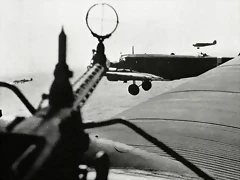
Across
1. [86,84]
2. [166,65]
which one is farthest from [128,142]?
[166,65]

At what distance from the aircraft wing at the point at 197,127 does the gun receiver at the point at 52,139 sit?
231cm

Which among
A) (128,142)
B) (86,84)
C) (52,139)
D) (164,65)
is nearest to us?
(52,139)

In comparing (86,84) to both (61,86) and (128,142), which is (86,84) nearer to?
(61,86)

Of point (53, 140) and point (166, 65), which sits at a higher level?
point (53, 140)

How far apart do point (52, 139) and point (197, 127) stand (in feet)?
14.6

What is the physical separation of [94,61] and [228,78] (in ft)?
28.7

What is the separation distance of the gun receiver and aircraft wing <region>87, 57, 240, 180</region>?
7.58 feet

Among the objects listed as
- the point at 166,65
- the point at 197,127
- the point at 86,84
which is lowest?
the point at 166,65

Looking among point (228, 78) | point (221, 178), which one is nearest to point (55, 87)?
point (221, 178)

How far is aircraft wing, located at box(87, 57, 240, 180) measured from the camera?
427cm

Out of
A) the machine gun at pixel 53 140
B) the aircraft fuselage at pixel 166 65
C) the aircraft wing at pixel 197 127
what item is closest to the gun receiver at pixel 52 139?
the machine gun at pixel 53 140

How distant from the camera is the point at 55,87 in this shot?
67.8 inches

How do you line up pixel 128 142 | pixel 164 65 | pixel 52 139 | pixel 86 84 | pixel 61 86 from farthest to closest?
1. pixel 164 65
2. pixel 128 142
3. pixel 86 84
4. pixel 61 86
5. pixel 52 139

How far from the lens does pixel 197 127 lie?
18.7 feet
